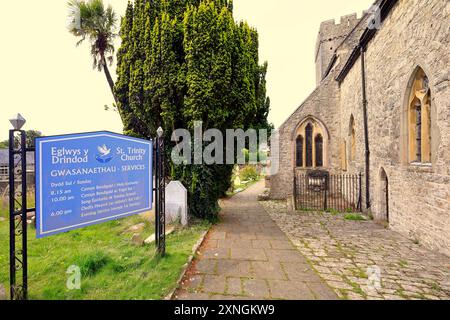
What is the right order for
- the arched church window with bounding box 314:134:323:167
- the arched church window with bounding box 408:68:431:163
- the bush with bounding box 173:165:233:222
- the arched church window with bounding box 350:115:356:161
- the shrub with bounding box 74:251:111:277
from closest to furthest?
1. the shrub with bounding box 74:251:111:277
2. the arched church window with bounding box 408:68:431:163
3. the bush with bounding box 173:165:233:222
4. the arched church window with bounding box 350:115:356:161
5. the arched church window with bounding box 314:134:323:167

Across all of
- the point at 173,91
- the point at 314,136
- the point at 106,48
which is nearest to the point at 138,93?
the point at 173,91

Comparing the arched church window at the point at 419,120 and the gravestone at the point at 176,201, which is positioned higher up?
the arched church window at the point at 419,120

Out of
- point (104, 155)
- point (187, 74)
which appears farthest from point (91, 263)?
point (187, 74)

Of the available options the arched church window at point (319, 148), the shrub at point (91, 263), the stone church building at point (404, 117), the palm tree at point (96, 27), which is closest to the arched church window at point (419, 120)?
the stone church building at point (404, 117)

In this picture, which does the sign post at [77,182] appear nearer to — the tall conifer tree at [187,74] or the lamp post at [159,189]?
the lamp post at [159,189]

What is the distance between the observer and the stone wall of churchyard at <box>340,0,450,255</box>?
15.0ft

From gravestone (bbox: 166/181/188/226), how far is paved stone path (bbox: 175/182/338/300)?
1.21 meters

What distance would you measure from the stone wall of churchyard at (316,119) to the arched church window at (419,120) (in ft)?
24.3

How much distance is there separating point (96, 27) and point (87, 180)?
1361cm

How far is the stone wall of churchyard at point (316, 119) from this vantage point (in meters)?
13.1

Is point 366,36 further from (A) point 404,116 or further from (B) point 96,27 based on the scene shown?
(B) point 96,27

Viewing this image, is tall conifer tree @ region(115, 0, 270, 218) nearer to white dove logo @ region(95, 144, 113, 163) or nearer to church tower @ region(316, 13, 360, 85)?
white dove logo @ region(95, 144, 113, 163)

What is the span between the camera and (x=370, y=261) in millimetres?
4461

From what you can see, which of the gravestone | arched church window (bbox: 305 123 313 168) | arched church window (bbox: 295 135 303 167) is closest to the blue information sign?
the gravestone
